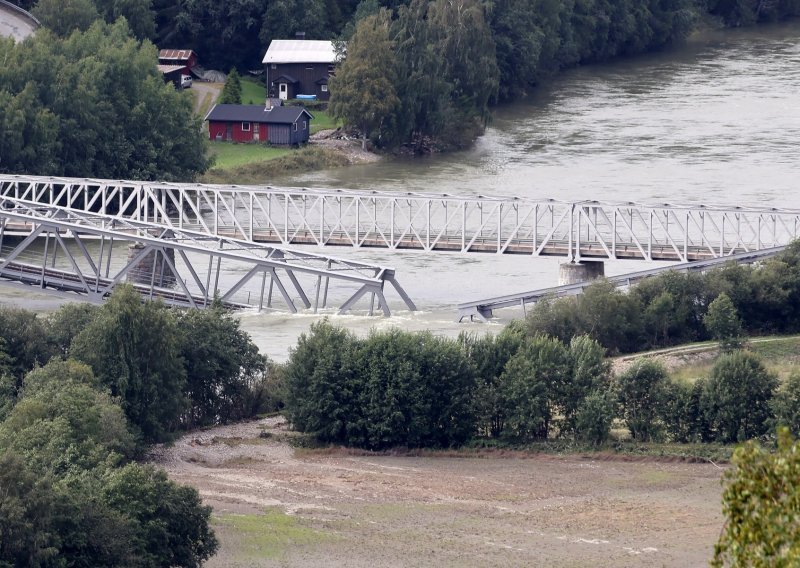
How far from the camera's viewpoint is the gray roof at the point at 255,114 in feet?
289

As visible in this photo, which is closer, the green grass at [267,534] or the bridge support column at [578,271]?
the green grass at [267,534]

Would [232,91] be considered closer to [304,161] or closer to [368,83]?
[368,83]

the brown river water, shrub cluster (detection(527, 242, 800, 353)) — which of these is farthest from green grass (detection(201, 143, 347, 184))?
shrub cluster (detection(527, 242, 800, 353))

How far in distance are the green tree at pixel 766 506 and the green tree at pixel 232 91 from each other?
81467 millimetres

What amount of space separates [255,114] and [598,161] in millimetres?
18266

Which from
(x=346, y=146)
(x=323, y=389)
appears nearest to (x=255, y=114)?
(x=346, y=146)

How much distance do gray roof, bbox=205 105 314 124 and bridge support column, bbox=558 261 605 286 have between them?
1203 inches

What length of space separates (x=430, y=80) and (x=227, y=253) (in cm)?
3433

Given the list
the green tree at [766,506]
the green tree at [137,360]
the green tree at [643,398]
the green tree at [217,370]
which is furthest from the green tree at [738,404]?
the green tree at [766,506]

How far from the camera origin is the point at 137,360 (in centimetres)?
4241

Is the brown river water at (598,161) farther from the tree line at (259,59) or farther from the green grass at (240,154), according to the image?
the green grass at (240,154)

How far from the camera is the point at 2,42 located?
274 feet

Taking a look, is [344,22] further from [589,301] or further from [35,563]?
[35,563]

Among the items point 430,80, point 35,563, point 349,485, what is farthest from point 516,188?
point 35,563
